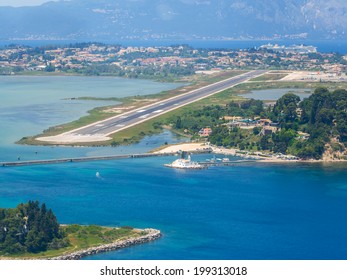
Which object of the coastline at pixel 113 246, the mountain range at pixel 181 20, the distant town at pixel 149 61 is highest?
the mountain range at pixel 181 20

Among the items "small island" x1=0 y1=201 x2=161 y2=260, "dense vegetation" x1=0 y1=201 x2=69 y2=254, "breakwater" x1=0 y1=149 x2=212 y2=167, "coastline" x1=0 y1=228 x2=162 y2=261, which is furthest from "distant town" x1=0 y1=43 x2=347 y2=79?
"dense vegetation" x1=0 y1=201 x2=69 y2=254

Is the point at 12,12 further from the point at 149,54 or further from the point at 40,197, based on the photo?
the point at 40,197

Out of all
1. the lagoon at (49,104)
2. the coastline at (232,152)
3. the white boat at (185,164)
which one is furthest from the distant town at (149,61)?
the white boat at (185,164)

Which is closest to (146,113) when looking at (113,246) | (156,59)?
(113,246)

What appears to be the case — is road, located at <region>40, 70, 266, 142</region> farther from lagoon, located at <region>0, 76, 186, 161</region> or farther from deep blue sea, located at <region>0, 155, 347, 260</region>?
deep blue sea, located at <region>0, 155, 347, 260</region>

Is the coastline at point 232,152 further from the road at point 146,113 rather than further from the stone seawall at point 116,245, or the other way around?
the stone seawall at point 116,245

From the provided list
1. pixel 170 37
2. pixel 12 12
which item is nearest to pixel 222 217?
pixel 170 37

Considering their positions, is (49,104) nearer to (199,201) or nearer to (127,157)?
(127,157)
